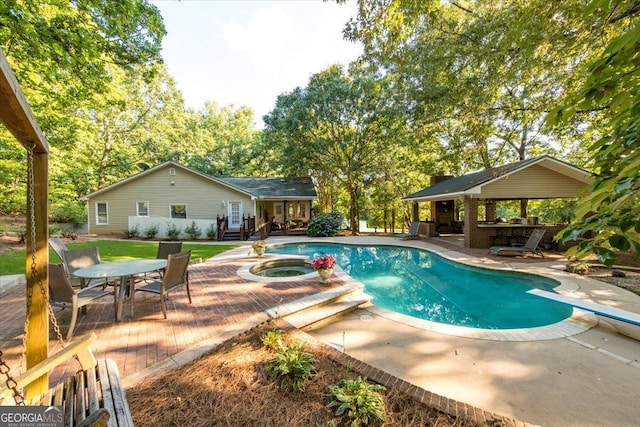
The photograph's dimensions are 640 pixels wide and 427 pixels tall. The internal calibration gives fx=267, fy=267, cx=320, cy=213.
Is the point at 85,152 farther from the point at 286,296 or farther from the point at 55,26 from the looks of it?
the point at 286,296

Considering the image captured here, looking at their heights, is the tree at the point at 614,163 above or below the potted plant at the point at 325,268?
above

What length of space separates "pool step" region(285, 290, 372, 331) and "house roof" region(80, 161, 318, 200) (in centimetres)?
1434

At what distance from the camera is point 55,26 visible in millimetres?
7008

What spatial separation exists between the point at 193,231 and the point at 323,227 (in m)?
8.70

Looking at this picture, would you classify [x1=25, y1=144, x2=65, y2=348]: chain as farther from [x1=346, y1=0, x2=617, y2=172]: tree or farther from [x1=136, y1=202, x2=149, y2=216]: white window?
[x1=136, y1=202, x2=149, y2=216]: white window

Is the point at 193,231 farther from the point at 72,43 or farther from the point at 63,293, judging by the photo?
the point at 63,293

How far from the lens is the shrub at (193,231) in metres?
17.5

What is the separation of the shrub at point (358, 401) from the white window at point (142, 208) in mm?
20648

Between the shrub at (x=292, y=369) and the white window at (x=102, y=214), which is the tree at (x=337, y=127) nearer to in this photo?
the white window at (x=102, y=214)

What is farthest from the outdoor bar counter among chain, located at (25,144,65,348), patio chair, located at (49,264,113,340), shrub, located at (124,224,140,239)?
shrub, located at (124,224,140,239)

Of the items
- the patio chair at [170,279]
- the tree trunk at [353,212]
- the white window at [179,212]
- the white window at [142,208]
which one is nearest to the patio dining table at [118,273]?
the patio chair at [170,279]

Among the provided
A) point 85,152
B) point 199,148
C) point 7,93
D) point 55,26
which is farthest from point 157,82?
point 7,93

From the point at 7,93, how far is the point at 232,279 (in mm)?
6328

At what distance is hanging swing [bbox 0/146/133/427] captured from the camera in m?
1.99
